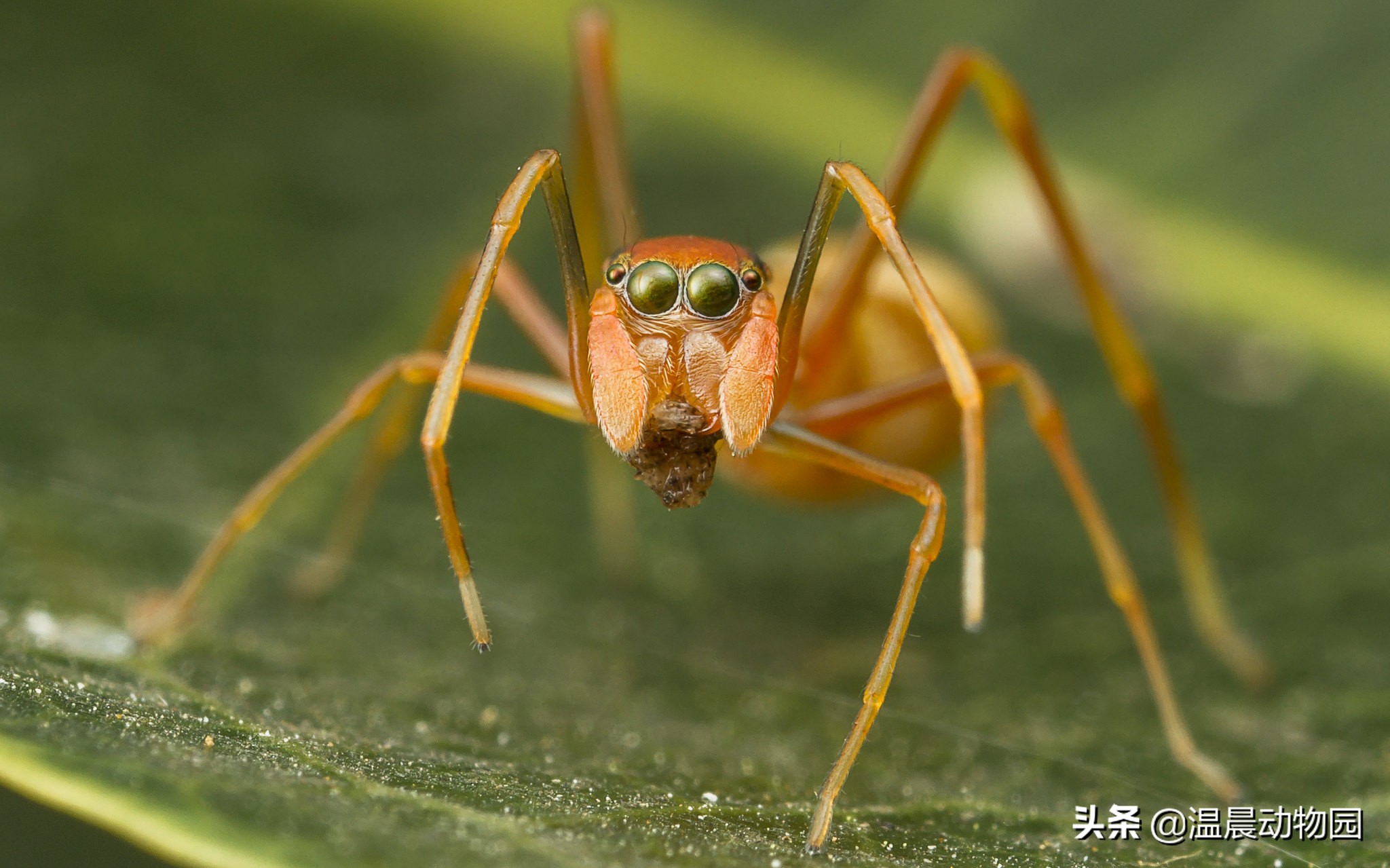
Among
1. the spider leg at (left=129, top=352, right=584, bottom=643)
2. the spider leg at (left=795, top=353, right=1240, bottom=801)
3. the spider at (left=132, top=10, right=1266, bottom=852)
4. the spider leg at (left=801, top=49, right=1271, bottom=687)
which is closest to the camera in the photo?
the spider at (left=132, top=10, right=1266, bottom=852)

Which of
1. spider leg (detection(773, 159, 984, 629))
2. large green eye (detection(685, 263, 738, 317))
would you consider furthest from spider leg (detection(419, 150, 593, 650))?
spider leg (detection(773, 159, 984, 629))

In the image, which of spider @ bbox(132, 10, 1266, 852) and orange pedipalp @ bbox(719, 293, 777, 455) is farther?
orange pedipalp @ bbox(719, 293, 777, 455)

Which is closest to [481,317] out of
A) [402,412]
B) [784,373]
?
[784,373]

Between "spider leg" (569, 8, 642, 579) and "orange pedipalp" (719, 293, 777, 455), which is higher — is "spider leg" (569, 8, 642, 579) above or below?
above

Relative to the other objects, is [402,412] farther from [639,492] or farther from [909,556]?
[909,556]

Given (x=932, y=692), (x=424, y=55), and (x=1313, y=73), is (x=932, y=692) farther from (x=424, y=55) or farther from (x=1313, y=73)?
(x=424, y=55)

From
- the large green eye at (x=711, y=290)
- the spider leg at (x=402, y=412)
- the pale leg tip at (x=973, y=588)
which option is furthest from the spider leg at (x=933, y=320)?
the spider leg at (x=402, y=412)

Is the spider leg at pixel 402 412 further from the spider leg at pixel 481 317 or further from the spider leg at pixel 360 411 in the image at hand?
the spider leg at pixel 481 317

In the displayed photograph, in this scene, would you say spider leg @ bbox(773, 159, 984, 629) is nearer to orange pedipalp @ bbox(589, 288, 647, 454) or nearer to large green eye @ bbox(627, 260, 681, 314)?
large green eye @ bbox(627, 260, 681, 314)
